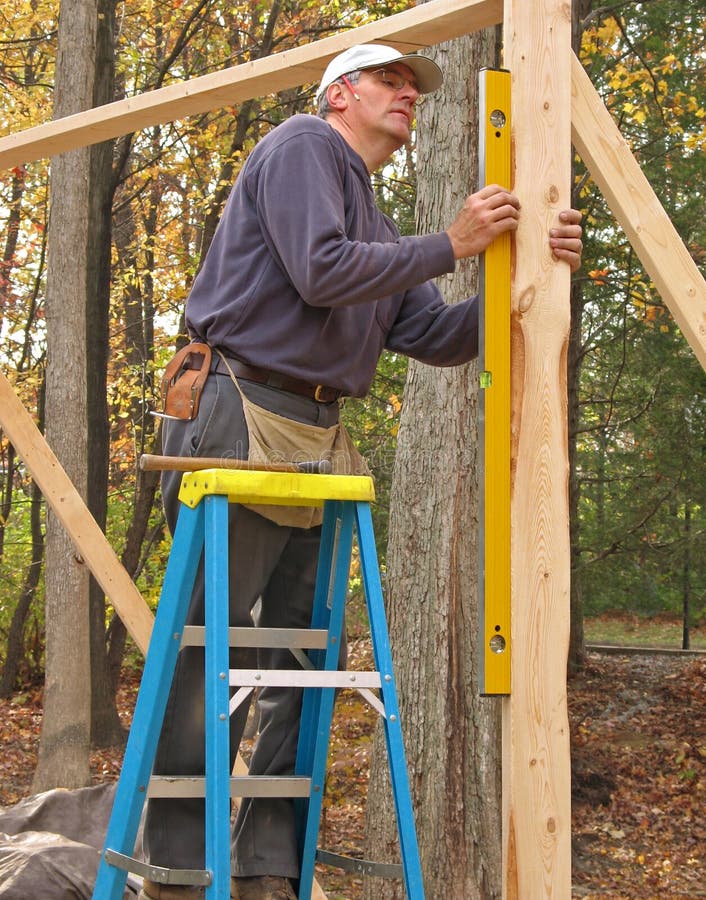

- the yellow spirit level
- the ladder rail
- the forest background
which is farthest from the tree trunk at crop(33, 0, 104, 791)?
the yellow spirit level

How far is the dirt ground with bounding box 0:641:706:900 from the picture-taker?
632 centimetres

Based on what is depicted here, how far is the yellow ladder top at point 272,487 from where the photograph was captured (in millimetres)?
2131

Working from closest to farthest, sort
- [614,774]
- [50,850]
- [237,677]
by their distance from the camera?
[237,677] → [50,850] → [614,774]

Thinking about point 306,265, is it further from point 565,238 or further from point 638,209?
point 638,209

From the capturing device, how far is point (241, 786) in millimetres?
2449

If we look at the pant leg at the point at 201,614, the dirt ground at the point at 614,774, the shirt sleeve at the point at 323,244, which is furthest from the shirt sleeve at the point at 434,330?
the dirt ground at the point at 614,774

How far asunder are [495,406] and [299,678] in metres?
0.72

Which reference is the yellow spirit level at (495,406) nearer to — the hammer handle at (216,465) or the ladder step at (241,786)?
the hammer handle at (216,465)

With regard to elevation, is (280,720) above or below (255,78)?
below

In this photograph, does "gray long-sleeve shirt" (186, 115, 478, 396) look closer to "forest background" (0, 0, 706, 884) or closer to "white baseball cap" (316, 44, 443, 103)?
"white baseball cap" (316, 44, 443, 103)

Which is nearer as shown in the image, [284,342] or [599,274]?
[284,342]

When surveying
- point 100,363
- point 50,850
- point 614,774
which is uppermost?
point 100,363

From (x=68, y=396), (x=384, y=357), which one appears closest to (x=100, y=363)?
(x=68, y=396)

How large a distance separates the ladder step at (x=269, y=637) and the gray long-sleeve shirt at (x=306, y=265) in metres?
0.59
